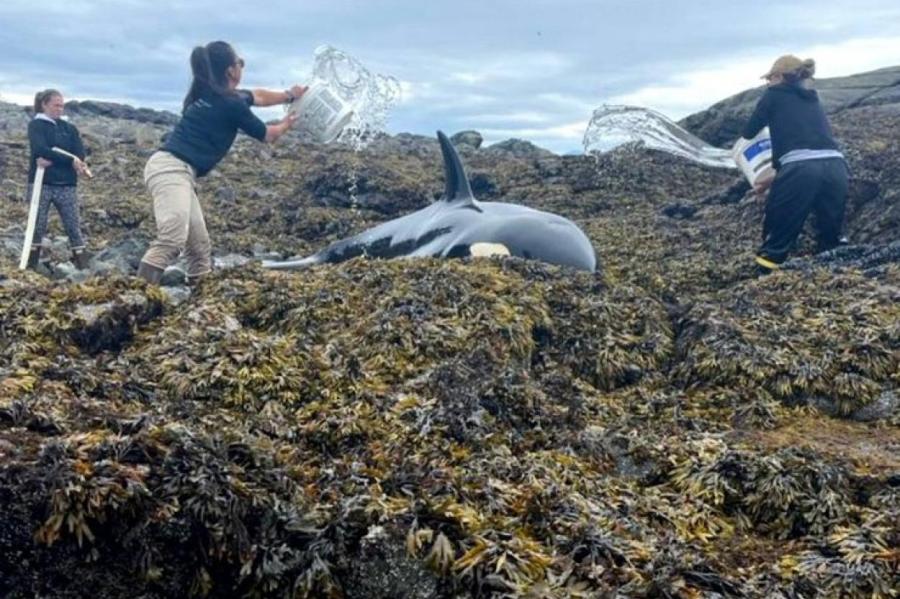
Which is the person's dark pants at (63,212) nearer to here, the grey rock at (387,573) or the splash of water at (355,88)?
the splash of water at (355,88)

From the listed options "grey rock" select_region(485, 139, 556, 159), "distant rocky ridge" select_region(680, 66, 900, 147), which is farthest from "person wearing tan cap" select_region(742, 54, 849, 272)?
"grey rock" select_region(485, 139, 556, 159)

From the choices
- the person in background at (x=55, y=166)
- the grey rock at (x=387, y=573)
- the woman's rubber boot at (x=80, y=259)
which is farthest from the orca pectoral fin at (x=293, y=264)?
the grey rock at (x=387, y=573)

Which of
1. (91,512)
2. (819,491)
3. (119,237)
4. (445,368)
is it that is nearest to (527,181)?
(119,237)

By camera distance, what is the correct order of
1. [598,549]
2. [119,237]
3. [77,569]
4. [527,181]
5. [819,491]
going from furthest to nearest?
[527,181]
[119,237]
[819,491]
[598,549]
[77,569]

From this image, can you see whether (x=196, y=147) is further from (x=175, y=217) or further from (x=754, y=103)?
(x=754, y=103)

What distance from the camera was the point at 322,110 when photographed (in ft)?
25.6

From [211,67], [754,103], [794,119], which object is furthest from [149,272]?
[754,103]

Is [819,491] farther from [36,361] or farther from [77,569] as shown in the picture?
[36,361]

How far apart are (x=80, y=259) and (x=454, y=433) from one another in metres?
7.67

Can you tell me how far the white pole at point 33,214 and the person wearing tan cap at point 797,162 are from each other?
793 centimetres

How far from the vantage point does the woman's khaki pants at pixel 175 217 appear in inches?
282

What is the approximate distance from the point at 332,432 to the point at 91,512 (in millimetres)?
1304

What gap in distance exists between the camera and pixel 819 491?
360cm

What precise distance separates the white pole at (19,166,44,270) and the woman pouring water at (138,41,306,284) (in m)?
2.94
